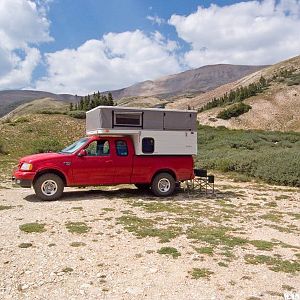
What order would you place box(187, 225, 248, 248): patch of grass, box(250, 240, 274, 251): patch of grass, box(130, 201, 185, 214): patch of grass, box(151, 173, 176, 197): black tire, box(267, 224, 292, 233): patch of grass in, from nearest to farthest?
box(250, 240, 274, 251): patch of grass
box(187, 225, 248, 248): patch of grass
box(267, 224, 292, 233): patch of grass
box(130, 201, 185, 214): patch of grass
box(151, 173, 176, 197): black tire

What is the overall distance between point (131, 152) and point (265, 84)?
76.9m

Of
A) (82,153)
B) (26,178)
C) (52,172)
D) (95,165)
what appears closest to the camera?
(26,178)

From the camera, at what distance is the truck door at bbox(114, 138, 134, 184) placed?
1247 cm

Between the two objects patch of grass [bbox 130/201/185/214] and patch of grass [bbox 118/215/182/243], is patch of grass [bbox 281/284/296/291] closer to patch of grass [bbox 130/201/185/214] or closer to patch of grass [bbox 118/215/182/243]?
patch of grass [bbox 118/215/182/243]

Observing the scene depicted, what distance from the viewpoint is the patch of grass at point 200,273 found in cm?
585

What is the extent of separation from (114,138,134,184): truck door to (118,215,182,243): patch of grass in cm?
311

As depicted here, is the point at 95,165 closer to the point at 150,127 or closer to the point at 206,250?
the point at 150,127

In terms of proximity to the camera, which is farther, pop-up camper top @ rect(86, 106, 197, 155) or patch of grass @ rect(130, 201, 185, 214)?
pop-up camper top @ rect(86, 106, 197, 155)

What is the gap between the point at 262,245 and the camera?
748 centimetres

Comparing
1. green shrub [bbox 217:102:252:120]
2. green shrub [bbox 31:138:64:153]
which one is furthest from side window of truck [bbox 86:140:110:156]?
green shrub [bbox 217:102:252:120]

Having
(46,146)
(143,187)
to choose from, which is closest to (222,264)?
(143,187)

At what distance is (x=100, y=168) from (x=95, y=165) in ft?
0.61

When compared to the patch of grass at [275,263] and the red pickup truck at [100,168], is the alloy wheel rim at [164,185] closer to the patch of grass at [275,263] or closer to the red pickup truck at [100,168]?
the red pickup truck at [100,168]

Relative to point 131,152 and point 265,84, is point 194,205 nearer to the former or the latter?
point 131,152
